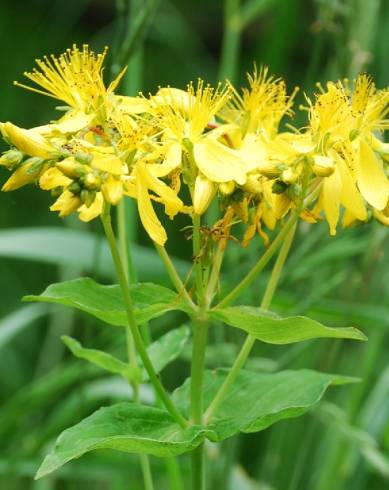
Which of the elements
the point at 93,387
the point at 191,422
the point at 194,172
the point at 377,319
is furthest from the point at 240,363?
the point at 93,387

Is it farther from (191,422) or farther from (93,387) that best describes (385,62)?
(191,422)

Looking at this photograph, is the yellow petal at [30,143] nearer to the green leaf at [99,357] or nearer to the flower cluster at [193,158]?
the flower cluster at [193,158]

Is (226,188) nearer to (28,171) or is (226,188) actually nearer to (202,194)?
(202,194)

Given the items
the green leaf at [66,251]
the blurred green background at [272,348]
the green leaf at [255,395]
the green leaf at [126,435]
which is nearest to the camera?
the green leaf at [126,435]

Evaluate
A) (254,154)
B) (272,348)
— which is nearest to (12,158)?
(254,154)

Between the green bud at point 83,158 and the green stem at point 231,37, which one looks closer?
the green bud at point 83,158

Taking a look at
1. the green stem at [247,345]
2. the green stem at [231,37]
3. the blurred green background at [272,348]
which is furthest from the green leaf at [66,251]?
the green stem at [247,345]
